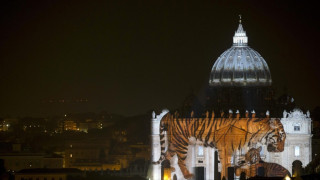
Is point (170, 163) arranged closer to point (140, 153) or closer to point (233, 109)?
point (233, 109)

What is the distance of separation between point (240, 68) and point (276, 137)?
24229 mm

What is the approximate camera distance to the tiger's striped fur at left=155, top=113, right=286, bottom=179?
137 meters

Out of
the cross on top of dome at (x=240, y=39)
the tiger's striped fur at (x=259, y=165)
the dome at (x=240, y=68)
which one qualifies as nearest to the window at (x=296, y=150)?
the tiger's striped fur at (x=259, y=165)

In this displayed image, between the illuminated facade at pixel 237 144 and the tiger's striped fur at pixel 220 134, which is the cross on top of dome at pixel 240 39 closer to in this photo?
the illuminated facade at pixel 237 144

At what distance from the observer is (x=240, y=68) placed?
16088cm

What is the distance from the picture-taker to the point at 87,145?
18262cm

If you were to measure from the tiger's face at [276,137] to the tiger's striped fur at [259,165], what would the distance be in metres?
0.99

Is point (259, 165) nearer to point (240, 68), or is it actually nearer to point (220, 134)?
point (220, 134)

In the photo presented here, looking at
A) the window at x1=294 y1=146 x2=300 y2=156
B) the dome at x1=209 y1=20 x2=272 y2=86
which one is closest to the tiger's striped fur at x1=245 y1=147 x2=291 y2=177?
the window at x1=294 y1=146 x2=300 y2=156

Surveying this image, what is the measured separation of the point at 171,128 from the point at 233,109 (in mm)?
11080

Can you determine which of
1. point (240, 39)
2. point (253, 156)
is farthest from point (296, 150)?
point (240, 39)

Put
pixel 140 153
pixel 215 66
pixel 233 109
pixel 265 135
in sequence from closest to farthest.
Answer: pixel 265 135 < pixel 233 109 < pixel 215 66 < pixel 140 153

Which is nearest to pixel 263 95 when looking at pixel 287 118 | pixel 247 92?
pixel 247 92

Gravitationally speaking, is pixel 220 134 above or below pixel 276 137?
above
